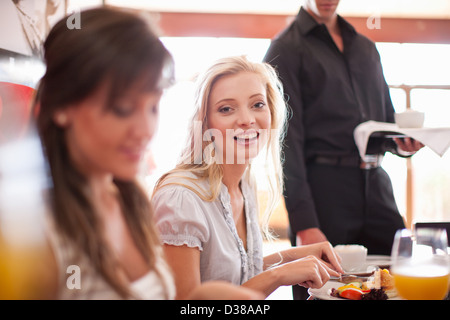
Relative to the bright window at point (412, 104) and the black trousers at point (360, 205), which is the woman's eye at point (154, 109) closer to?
the bright window at point (412, 104)

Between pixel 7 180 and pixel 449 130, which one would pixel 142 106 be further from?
pixel 449 130

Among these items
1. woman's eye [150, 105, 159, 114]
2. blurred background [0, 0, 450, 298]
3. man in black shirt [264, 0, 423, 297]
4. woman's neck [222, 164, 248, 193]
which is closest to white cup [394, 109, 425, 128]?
blurred background [0, 0, 450, 298]

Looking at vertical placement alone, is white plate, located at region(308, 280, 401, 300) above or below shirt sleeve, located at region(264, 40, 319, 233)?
below

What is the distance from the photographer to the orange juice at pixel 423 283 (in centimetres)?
57

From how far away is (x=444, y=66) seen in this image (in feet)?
3.87

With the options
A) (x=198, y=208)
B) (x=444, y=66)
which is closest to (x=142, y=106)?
(x=198, y=208)

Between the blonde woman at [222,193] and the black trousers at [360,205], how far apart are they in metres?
0.45

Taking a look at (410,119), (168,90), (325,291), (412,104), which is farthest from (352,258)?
(168,90)

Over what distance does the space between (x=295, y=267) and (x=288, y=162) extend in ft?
2.07

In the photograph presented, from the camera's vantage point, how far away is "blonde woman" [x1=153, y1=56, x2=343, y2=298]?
80 centimetres

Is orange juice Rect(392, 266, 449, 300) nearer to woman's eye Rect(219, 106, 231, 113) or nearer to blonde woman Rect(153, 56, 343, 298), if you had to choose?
blonde woman Rect(153, 56, 343, 298)

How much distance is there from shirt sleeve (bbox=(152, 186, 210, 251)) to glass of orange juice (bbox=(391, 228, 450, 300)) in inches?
13.6

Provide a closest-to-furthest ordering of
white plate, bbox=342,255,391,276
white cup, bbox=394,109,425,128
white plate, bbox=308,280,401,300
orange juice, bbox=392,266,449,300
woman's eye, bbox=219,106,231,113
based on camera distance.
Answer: orange juice, bbox=392,266,449,300 < white plate, bbox=308,280,401,300 < woman's eye, bbox=219,106,231,113 < white plate, bbox=342,255,391,276 < white cup, bbox=394,109,425,128

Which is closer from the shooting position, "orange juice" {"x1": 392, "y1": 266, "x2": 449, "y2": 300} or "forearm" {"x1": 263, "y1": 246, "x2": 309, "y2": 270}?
"orange juice" {"x1": 392, "y1": 266, "x2": 449, "y2": 300}
